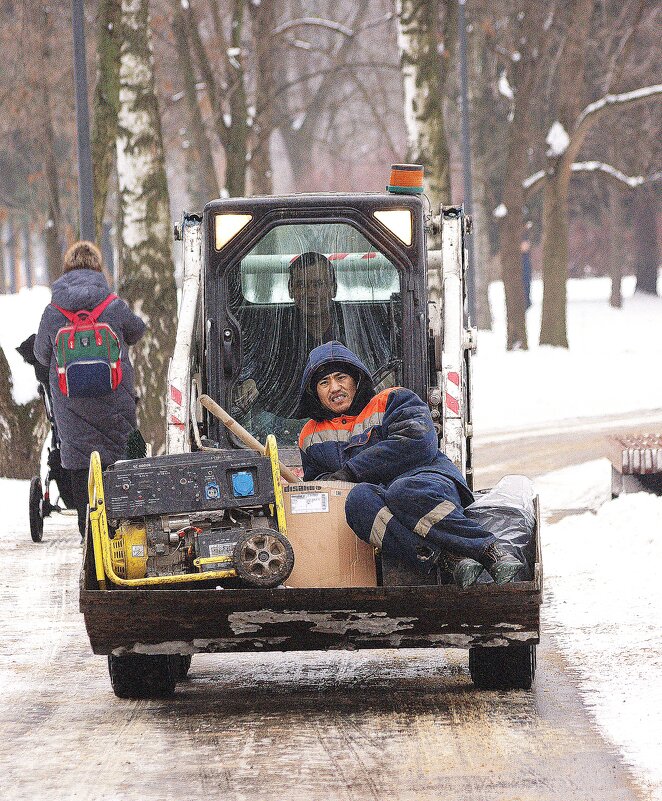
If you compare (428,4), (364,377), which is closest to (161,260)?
(428,4)

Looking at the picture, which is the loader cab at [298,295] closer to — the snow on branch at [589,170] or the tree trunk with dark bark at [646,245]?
the snow on branch at [589,170]

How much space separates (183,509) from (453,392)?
201 centimetres

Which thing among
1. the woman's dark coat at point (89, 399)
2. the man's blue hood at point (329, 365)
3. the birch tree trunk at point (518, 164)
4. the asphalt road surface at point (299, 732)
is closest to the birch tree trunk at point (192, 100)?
the birch tree trunk at point (518, 164)

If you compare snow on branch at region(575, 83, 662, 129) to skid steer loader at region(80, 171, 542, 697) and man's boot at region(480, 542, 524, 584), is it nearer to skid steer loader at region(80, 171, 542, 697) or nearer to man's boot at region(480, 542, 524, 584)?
skid steer loader at region(80, 171, 542, 697)

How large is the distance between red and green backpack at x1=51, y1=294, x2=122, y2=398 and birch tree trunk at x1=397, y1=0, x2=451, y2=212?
13.2 m

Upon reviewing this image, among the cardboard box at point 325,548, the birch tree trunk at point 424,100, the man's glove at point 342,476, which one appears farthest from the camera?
the birch tree trunk at point 424,100

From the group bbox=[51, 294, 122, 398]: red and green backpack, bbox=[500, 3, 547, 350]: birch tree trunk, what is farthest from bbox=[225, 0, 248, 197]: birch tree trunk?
bbox=[51, 294, 122, 398]: red and green backpack

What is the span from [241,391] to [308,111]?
43765mm

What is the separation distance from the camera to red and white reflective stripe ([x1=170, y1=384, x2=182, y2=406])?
7.96m

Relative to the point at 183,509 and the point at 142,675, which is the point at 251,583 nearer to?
the point at 183,509

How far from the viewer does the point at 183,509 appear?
20.8 feet

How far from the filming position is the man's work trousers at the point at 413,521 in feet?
20.5

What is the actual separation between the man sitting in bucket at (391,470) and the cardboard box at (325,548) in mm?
155

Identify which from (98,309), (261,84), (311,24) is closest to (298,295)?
(98,309)
